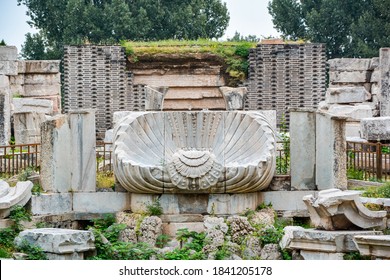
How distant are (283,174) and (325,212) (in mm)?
2914

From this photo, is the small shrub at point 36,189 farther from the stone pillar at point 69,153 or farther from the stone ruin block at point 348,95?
the stone ruin block at point 348,95

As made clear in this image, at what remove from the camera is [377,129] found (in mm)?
21203

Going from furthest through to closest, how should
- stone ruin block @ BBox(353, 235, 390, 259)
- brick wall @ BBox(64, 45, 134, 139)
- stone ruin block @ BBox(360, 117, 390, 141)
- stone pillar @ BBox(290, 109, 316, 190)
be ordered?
brick wall @ BBox(64, 45, 134, 139), stone ruin block @ BBox(360, 117, 390, 141), stone pillar @ BBox(290, 109, 316, 190), stone ruin block @ BBox(353, 235, 390, 259)

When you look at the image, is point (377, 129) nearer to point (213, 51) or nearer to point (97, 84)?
point (213, 51)

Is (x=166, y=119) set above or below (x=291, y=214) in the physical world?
above

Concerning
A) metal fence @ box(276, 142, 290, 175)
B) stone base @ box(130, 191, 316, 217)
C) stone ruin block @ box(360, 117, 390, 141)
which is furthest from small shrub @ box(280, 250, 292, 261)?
stone ruin block @ box(360, 117, 390, 141)

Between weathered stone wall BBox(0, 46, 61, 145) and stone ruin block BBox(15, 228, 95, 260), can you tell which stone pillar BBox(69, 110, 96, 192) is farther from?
weathered stone wall BBox(0, 46, 61, 145)

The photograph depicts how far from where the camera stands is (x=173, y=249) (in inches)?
712

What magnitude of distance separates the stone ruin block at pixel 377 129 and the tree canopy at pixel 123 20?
62.3 feet

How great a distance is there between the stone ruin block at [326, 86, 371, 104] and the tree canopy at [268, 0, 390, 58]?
11195mm

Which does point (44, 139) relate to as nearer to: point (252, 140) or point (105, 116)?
point (252, 140)

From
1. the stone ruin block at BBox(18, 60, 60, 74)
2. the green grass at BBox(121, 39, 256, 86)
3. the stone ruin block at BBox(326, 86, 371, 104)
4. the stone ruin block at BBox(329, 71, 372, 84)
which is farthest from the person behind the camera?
the green grass at BBox(121, 39, 256, 86)

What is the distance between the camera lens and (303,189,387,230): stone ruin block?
16.8 meters
